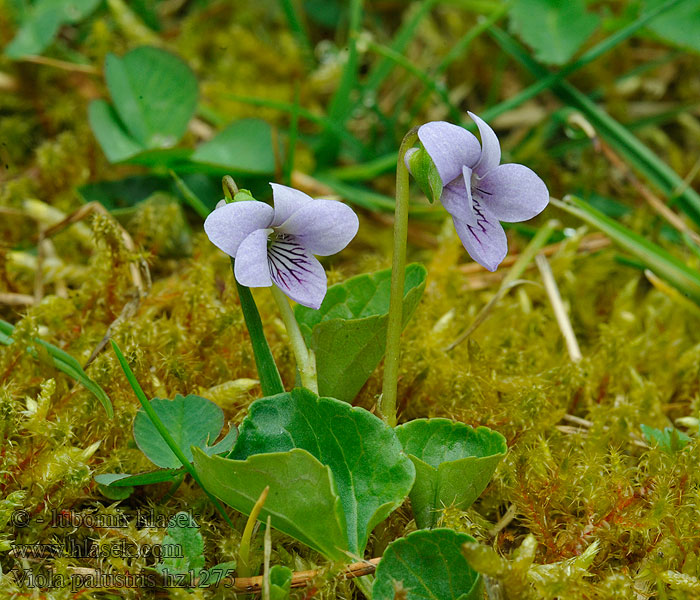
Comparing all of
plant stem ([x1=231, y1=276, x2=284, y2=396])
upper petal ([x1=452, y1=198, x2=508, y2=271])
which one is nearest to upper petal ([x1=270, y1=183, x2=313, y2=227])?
plant stem ([x1=231, y1=276, x2=284, y2=396])

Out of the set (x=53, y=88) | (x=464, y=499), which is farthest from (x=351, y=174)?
(x=464, y=499)

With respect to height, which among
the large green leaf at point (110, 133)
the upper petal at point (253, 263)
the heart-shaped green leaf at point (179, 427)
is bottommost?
the heart-shaped green leaf at point (179, 427)

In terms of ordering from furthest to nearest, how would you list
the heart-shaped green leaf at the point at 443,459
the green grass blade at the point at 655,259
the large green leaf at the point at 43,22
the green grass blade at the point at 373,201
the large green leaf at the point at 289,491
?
the large green leaf at the point at 43,22
the green grass blade at the point at 373,201
the green grass blade at the point at 655,259
the heart-shaped green leaf at the point at 443,459
the large green leaf at the point at 289,491

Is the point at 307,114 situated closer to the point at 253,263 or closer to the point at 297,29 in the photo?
the point at 297,29

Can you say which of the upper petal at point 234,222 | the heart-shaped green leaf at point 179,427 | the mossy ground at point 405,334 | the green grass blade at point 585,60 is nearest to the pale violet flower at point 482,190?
the upper petal at point 234,222

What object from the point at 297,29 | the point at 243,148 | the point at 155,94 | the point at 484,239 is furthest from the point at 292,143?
the point at 484,239

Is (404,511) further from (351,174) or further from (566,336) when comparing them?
(351,174)

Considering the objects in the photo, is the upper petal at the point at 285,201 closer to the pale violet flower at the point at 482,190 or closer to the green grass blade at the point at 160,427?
the pale violet flower at the point at 482,190
